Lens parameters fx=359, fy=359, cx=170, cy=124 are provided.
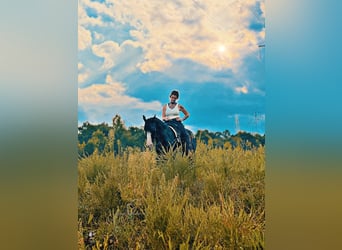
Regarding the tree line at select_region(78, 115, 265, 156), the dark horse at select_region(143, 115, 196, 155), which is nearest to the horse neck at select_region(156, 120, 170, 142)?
the dark horse at select_region(143, 115, 196, 155)

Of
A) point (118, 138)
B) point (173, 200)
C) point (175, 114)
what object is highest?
point (175, 114)

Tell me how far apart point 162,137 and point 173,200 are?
42cm

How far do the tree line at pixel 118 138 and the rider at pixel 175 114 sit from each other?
95 millimetres

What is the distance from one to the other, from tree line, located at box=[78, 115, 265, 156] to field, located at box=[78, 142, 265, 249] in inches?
1.6

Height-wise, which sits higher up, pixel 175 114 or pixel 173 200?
pixel 175 114

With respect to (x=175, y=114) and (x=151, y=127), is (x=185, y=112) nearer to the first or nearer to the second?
(x=175, y=114)

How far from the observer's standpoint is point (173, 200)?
2.30 m

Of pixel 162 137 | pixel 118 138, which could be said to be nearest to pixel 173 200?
pixel 162 137

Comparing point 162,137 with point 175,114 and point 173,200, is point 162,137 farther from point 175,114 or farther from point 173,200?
point 173,200

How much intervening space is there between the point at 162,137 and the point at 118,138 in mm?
291

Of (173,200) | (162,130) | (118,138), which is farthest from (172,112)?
(173,200)

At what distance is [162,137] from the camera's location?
2.39 meters

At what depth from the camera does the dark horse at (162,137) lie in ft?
7.75
